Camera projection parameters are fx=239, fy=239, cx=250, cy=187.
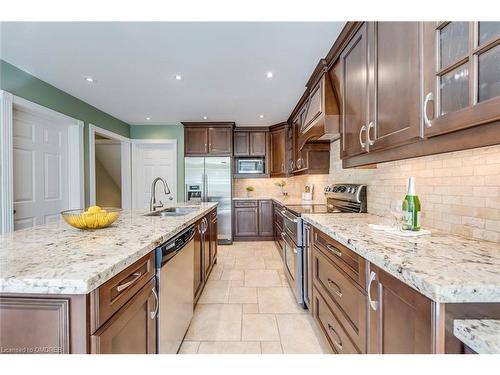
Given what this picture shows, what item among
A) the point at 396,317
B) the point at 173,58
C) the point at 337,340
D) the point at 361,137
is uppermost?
the point at 173,58

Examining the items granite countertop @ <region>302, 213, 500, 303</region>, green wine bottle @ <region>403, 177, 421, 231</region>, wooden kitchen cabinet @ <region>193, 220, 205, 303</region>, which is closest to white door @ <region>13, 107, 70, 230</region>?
wooden kitchen cabinet @ <region>193, 220, 205, 303</region>

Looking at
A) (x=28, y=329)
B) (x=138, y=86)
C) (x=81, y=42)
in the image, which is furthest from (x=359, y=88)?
(x=138, y=86)

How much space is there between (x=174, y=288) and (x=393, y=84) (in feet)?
5.72

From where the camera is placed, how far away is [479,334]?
58 cm

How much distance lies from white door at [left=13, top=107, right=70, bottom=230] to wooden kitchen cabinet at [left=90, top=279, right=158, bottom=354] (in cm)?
266

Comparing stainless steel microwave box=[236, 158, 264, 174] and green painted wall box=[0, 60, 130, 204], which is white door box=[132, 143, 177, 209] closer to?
green painted wall box=[0, 60, 130, 204]

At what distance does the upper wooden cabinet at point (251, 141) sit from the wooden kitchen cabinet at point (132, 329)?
4.20m

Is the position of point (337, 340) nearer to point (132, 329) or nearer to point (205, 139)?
point (132, 329)

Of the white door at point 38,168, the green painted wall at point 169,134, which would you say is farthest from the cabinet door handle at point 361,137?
the green painted wall at point 169,134

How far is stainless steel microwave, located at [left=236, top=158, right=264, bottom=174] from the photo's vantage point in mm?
5270

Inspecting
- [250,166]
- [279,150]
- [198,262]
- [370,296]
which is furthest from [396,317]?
[250,166]

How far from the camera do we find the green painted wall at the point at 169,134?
5145 millimetres

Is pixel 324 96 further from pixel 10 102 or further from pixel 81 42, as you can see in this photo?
pixel 10 102
